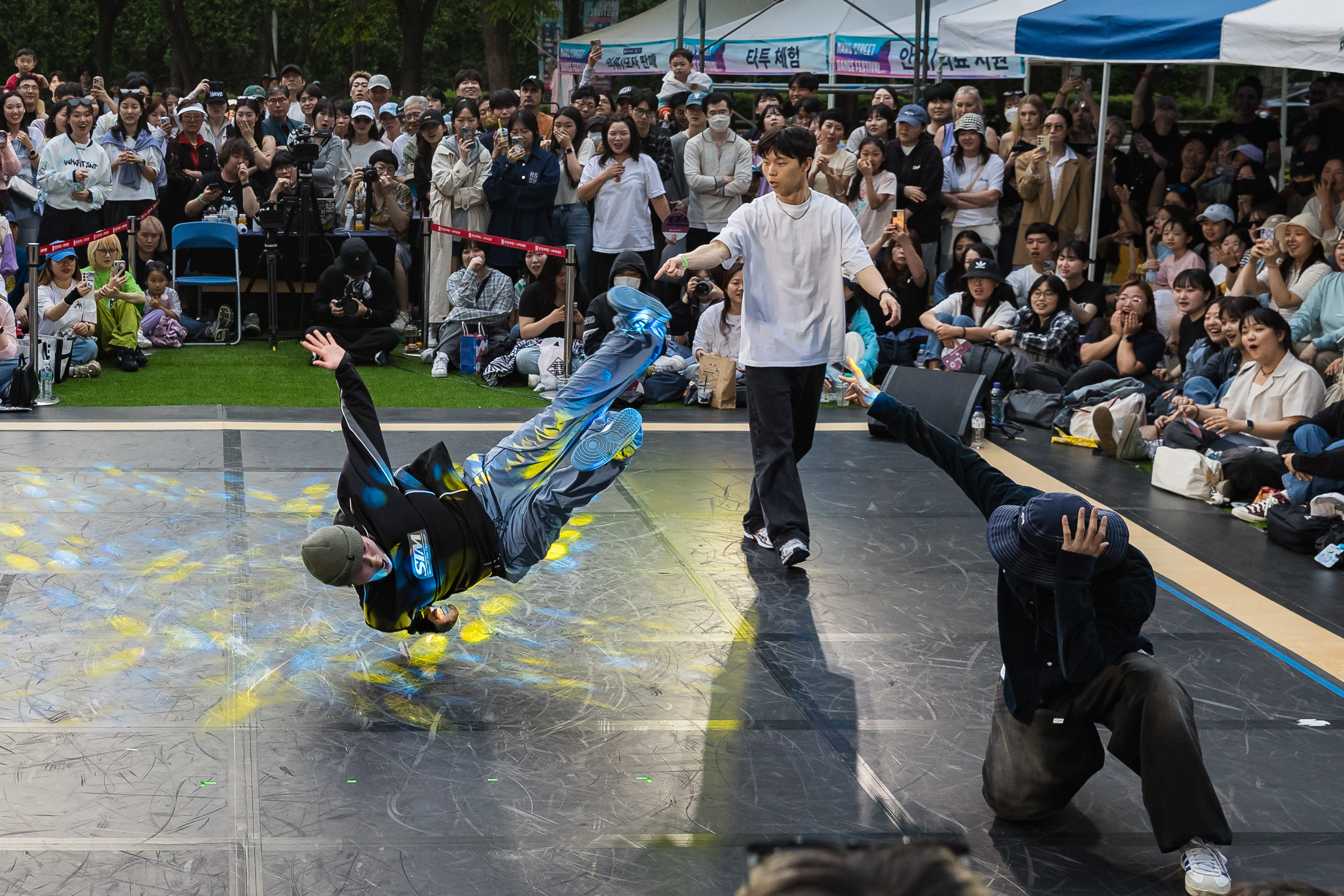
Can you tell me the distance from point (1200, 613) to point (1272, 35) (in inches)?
159

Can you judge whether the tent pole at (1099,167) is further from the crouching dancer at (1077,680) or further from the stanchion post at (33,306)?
the stanchion post at (33,306)

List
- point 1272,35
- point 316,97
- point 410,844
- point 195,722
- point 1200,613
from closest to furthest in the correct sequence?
point 410,844, point 195,722, point 1200,613, point 1272,35, point 316,97

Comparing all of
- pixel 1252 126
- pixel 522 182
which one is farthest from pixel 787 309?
pixel 1252 126

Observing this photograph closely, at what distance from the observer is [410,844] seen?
11.9 ft

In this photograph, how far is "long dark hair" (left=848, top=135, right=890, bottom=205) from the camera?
10.6m

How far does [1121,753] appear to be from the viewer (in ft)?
12.0

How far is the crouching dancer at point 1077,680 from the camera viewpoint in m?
3.40

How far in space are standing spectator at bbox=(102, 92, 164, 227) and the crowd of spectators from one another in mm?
21

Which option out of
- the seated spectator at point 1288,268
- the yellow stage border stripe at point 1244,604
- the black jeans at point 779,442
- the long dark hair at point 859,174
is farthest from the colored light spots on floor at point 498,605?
the long dark hair at point 859,174

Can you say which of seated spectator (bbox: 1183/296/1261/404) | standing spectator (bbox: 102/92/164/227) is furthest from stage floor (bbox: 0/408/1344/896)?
standing spectator (bbox: 102/92/164/227)

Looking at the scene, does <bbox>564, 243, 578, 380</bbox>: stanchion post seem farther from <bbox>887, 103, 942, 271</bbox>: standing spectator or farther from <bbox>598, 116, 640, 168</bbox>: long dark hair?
<bbox>887, 103, 942, 271</bbox>: standing spectator

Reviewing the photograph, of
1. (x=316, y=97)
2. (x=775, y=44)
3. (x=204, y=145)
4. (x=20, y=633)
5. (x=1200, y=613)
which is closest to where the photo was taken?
(x=20, y=633)

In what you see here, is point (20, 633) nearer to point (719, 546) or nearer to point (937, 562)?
point (719, 546)

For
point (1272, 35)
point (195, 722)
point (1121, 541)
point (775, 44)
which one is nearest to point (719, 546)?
point (195, 722)
